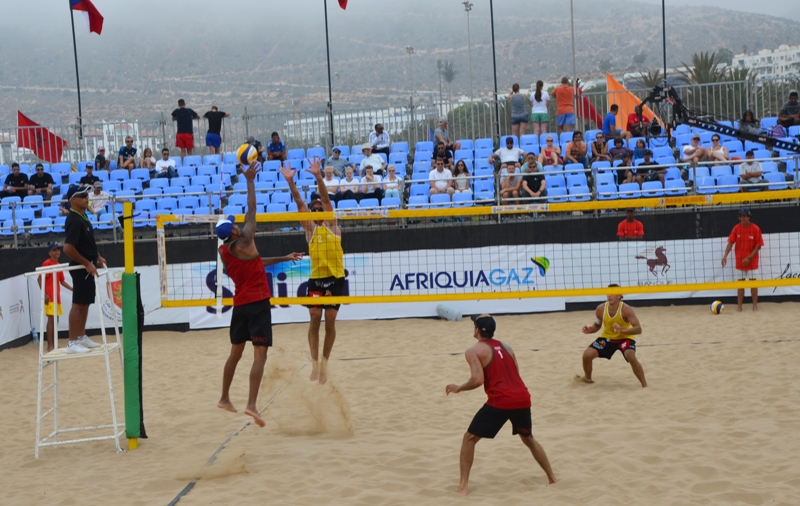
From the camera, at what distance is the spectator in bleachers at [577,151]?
1565 centimetres

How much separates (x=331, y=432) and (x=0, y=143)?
17.6 m

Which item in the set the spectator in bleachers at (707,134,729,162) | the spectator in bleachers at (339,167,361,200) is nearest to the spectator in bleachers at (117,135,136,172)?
the spectator in bleachers at (339,167,361,200)

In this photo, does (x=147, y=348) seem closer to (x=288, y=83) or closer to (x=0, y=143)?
(x=0, y=143)

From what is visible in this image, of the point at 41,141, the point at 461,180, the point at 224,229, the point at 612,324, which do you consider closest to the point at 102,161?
the point at 41,141

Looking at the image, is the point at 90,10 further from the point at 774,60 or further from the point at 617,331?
the point at 774,60

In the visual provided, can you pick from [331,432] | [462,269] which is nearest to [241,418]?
[331,432]

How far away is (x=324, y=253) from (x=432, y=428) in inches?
78.2

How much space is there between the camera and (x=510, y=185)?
14539 mm

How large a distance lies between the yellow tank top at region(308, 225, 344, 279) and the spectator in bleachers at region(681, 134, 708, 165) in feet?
29.6

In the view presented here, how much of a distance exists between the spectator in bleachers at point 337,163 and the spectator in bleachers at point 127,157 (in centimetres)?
481

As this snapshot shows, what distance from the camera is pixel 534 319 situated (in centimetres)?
1367

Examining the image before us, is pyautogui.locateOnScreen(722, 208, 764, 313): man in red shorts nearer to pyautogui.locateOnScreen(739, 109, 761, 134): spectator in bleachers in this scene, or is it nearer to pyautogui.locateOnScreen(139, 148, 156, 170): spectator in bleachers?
pyautogui.locateOnScreen(739, 109, 761, 134): spectator in bleachers

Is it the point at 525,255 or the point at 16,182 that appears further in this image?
the point at 16,182

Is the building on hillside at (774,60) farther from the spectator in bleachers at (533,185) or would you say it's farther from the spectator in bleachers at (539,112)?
the spectator in bleachers at (533,185)
